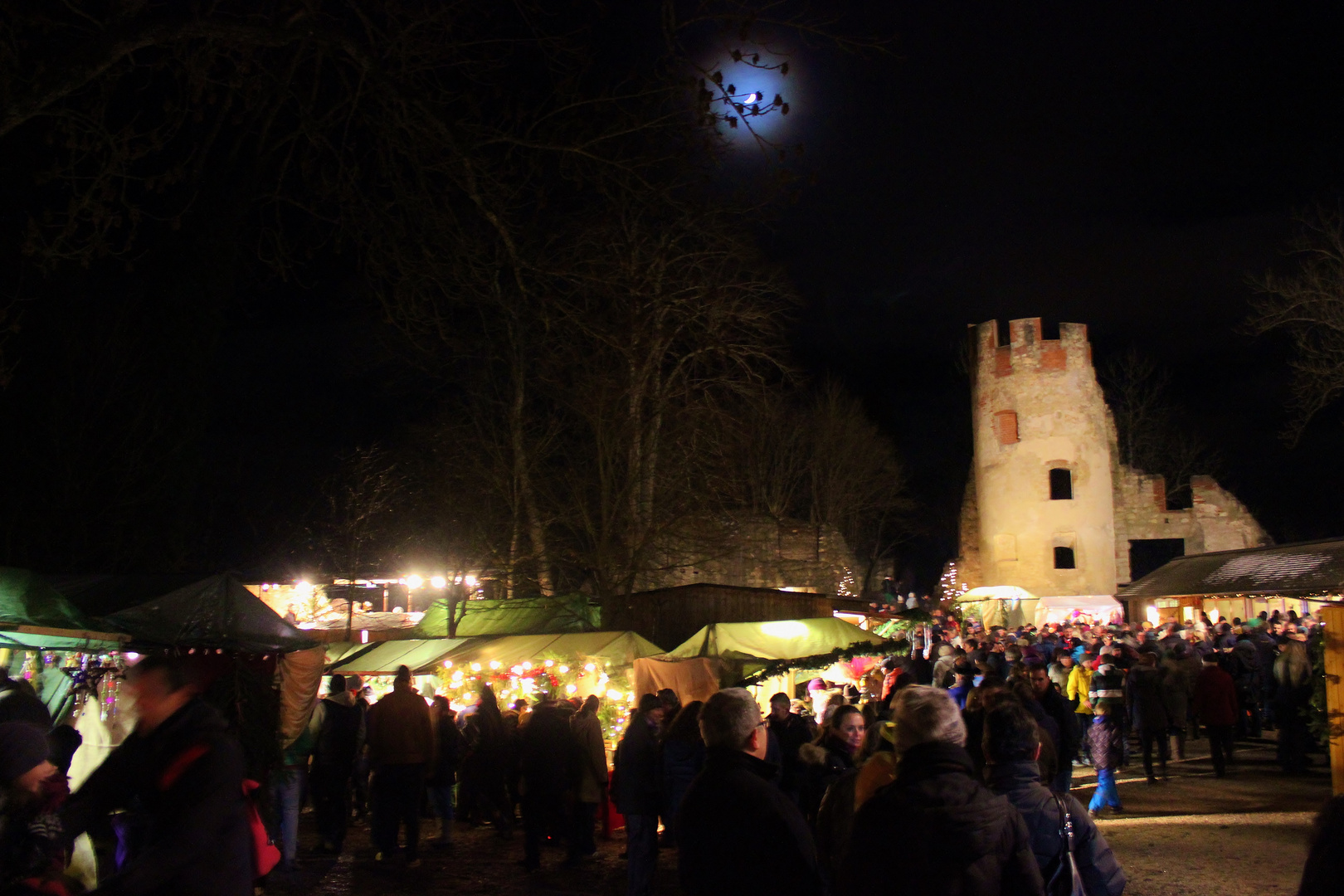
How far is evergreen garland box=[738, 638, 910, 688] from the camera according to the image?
1339 centimetres

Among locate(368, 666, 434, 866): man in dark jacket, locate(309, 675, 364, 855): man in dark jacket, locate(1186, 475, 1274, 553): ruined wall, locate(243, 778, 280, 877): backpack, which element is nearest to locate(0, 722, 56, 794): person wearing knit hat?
locate(243, 778, 280, 877): backpack

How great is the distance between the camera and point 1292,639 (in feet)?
42.0

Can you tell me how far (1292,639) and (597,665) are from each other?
849cm

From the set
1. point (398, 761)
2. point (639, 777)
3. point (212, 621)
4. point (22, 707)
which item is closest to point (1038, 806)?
point (639, 777)

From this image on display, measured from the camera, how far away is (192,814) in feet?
10.0

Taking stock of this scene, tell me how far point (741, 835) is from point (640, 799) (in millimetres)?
4458

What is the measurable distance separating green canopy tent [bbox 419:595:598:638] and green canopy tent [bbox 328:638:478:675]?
1703 mm

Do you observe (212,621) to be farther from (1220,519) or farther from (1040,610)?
(1220,519)

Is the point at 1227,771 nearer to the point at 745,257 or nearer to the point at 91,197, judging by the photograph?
the point at 745,257

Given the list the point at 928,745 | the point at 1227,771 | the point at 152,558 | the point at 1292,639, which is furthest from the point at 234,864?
the point at 152,558

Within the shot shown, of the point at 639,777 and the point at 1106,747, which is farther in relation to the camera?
the point at 1106,747

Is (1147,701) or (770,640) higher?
(770,640)

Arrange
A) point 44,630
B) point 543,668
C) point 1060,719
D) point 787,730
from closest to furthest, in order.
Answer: point 787,730
point 1060,719
point 44,630
point 543,668

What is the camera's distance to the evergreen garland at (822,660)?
1339 cm
